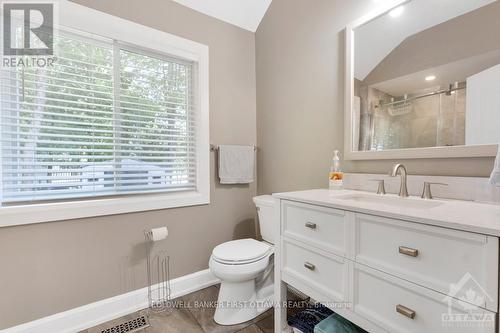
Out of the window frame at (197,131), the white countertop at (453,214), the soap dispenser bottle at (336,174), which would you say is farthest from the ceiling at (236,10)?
the white countertop at (453,214)

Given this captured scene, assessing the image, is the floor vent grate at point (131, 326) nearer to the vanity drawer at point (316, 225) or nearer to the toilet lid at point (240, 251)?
the toilet lid at point (240, 251)

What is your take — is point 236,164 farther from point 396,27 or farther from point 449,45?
point 449,45

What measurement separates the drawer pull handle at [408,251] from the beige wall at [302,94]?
58 centimetres

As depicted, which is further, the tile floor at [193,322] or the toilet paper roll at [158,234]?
the toilet paper roll at [158,234]

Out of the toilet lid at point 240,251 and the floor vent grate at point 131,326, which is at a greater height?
the toilet lid at point 240,251

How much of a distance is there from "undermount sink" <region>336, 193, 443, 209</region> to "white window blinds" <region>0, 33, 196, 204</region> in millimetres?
1336

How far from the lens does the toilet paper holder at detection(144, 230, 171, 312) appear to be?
1.80 m

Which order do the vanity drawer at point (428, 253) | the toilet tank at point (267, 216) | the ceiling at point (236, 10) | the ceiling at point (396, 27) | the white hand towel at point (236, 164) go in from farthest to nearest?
the white hand towel at point (236, 164)
the ceiling at point (236, 10)
the toilet tank at point (267, 216)
the ceiling at point (396, 27)
the vanity drawer at point (428, 253)

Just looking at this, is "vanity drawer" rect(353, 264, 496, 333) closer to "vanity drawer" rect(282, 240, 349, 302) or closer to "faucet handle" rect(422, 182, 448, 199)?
"vanity drawer" rect(282, 240, 349, 302)

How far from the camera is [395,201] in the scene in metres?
1.22

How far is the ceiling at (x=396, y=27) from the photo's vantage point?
3.73ft

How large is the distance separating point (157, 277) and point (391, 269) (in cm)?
166

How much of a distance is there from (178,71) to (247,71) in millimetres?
679

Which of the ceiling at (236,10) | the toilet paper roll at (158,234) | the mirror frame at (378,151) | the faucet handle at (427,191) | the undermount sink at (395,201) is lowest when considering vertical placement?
the toilet paper roll at (158,234)
